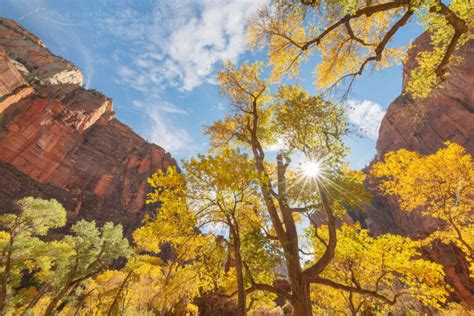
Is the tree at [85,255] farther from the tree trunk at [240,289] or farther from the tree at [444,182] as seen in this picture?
the tree at [444,182]

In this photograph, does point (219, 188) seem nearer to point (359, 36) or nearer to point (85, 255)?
point (359, 36)

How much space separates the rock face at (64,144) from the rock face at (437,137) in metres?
57.4

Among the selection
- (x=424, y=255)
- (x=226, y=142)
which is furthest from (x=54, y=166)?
(x=424, y=255)

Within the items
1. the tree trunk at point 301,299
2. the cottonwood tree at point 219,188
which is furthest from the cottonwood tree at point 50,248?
the tree trunk at point 301,299

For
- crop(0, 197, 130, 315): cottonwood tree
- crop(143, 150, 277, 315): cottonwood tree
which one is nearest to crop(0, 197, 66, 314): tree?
crop(0, 197, 130, 315): cottonwood tree

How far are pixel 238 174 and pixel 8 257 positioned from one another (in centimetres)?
1743

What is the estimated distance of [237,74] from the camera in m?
11.0

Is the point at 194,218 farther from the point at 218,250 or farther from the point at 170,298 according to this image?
the point at 170,298

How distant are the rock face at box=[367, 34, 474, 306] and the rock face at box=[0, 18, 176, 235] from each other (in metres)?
57.4

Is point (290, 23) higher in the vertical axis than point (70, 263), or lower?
higher

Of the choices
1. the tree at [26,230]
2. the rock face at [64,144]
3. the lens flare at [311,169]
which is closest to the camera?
the lens flare at [311,169]

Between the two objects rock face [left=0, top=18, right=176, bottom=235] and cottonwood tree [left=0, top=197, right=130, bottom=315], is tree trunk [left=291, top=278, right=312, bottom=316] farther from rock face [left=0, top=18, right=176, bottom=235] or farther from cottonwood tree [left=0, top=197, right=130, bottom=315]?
rock face [left=0, top=18, right=176, bottom=235]

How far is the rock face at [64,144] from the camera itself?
47.1 metres

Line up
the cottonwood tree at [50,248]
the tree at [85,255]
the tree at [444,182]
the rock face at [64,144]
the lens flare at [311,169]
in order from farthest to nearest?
the rock face at [64,144], the tree at [85,255], the cottonwood tree at [50,248], the tree at [444,182], the lens flare at [311,169]
